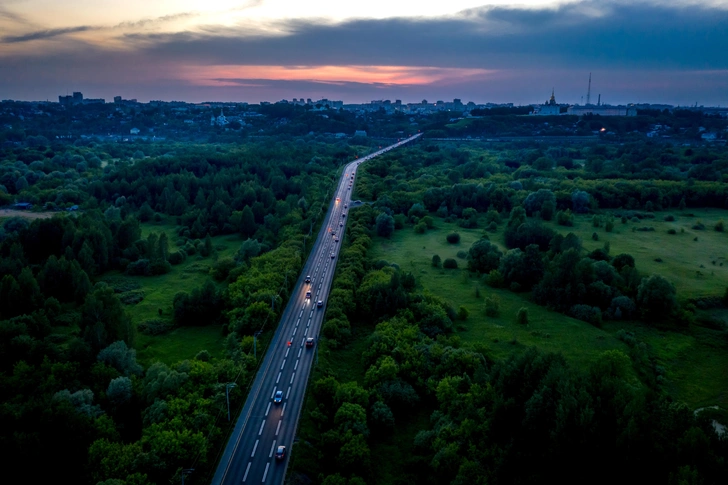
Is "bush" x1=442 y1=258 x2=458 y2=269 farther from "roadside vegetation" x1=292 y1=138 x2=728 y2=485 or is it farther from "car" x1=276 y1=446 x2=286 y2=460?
"car" x1=276 y1=446 x2=286 y2=460

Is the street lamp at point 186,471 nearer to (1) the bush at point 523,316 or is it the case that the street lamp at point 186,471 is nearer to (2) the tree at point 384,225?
(1) the bush at point 523,316

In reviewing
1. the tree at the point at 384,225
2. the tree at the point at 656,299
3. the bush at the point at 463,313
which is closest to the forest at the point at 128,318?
the tree at the point at 384,225

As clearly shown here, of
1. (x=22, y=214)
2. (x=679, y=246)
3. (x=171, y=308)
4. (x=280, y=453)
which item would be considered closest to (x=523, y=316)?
(x=280, y=453)

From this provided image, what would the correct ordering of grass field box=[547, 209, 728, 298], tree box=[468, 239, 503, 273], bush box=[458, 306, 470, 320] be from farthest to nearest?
1. tree box=[468, 239, 503, 273]
2. grass field box=[547, 209, 728, 298]
3. bush box=[458, 306, 470, 320]

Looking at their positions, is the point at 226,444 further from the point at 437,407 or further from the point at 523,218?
the point at 523,218

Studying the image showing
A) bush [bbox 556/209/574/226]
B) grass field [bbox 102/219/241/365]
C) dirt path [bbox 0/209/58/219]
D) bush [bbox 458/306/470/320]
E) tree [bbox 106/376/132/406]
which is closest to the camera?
tree [bbox 106/376/132/406]

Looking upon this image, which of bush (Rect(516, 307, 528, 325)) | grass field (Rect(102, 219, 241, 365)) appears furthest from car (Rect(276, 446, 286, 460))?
bush (Rect(516, 307, 528, 325))
